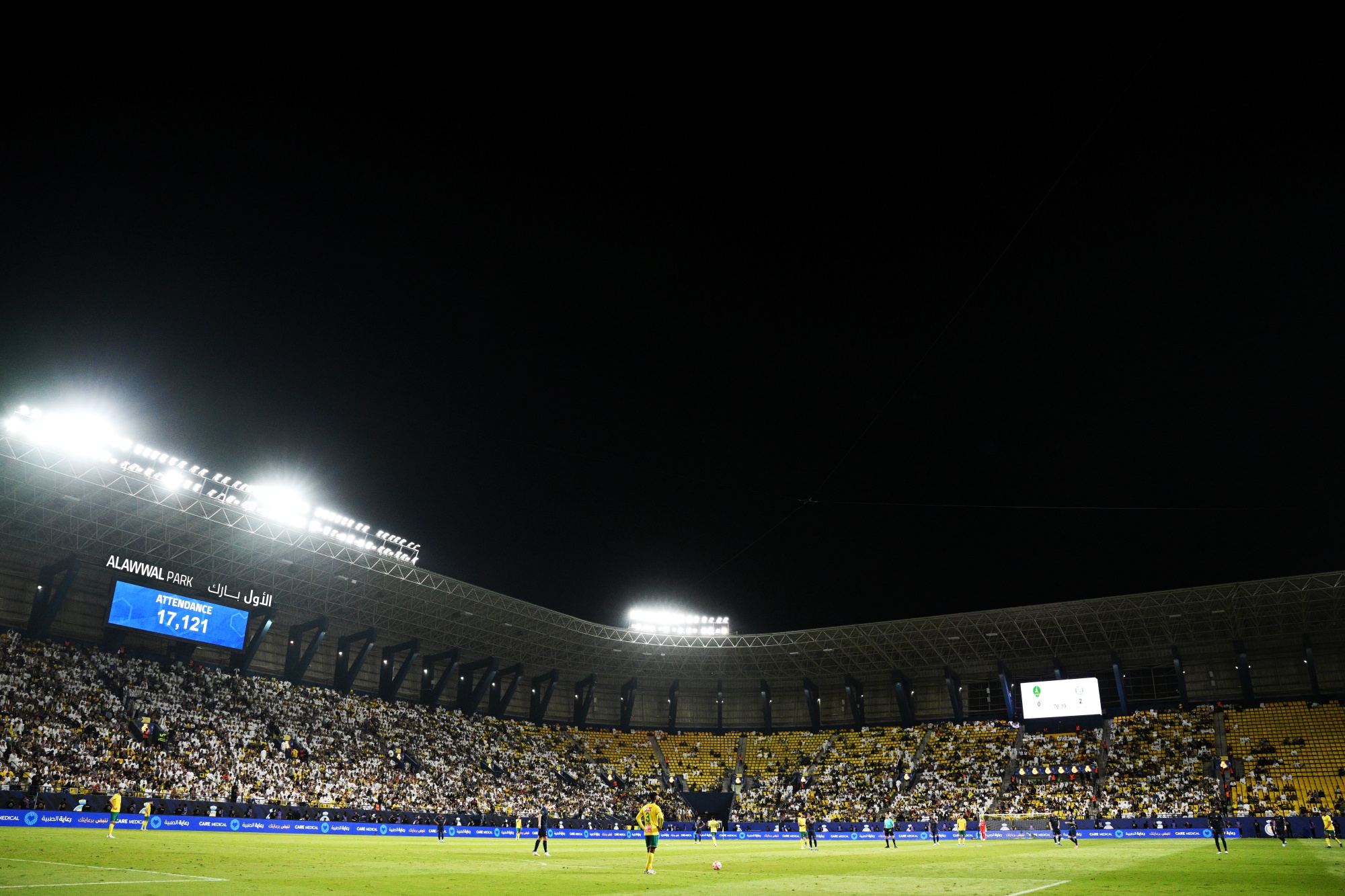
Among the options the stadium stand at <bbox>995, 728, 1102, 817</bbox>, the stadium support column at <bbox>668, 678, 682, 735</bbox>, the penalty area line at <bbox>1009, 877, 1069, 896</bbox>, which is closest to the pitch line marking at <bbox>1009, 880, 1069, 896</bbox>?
the penalty area line at <bbox>1009, 877, 1069, 896</bbox>

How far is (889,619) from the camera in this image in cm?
6581

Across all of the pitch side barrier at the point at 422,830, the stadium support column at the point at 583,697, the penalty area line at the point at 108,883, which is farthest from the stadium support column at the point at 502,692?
the penalty area line at the point at 108,883

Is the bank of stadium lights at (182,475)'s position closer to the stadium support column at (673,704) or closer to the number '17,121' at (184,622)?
the number '17,121' at (184,622)

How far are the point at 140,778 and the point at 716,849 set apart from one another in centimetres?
2846

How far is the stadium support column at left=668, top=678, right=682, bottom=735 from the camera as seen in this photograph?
80.4 m

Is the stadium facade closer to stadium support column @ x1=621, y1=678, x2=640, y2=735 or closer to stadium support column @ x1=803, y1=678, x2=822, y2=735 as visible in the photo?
stadium support column @ x1=621, y1=678, x2=640, y2=735

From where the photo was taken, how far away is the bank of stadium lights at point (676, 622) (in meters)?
70.8

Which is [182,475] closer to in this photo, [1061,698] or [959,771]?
[959,771]

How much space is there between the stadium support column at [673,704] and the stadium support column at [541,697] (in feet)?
39.2

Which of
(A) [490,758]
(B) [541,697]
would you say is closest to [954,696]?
(B) [541,697]

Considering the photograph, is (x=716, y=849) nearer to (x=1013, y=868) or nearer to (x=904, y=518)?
(x=1013, y=868)

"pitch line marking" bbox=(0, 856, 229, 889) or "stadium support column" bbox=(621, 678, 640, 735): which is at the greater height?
"stadium support column" bbox=(621, 678, 640, 735)

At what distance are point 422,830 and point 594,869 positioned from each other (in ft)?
104

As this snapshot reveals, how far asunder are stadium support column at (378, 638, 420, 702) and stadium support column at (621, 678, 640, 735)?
22135mm
